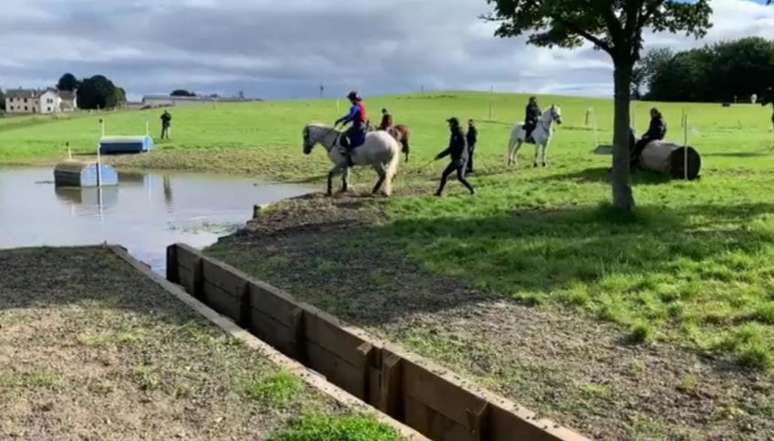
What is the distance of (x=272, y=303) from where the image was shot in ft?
29.6

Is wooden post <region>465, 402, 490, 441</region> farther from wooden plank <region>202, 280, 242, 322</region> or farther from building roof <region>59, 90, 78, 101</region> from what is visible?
building roof <region>59, 90, 78, 101</region>

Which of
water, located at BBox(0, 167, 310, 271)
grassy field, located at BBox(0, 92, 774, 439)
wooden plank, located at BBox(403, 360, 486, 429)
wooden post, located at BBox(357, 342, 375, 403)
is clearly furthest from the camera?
water, located at BBox(0, 167, 310, 271)

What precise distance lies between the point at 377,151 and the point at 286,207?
8.86 ft

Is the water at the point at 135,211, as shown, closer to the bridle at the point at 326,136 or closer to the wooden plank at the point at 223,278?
the wooden plank at the point at 223,278

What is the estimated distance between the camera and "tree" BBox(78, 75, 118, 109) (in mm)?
141750

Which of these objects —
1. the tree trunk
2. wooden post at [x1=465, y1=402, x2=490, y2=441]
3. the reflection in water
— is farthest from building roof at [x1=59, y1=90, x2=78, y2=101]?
wooden post at [x1=465, y1=402, x2=490, y2=441]

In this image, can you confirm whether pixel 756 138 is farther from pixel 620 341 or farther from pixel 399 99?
pixel 399 99

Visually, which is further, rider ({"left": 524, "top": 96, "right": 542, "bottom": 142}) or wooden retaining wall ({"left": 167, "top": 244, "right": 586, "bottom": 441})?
rider ({"left": 524, "top": 96, "right": 542, "bottom": 142})

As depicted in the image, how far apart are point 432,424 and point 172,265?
23.3 ft

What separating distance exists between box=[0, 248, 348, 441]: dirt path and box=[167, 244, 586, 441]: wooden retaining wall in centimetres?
90

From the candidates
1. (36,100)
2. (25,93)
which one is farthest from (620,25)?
(25,93)

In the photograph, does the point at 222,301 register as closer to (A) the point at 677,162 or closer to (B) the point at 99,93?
(A) the point at 677,162

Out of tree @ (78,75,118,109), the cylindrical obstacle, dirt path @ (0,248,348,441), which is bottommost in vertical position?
dirt path @ (0,248,348,441)

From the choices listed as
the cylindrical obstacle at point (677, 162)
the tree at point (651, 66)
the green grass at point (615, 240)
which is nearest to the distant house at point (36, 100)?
the tree at point (651, 66)
